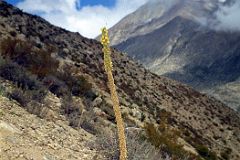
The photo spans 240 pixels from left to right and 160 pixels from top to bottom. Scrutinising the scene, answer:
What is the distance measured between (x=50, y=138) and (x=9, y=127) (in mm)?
1278

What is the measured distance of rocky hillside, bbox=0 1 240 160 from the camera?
447 inches

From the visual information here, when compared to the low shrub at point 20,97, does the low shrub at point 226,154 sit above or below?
above

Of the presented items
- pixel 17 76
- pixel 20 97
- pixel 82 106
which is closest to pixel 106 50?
pixel 20 97

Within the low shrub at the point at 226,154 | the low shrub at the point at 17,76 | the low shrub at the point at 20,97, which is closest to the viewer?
the low shrub at the point at 20,97

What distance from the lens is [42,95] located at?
15062 millimetres

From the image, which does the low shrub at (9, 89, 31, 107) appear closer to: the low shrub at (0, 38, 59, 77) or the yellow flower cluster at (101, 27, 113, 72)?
the low shrub at (0, 38, 59, 77)

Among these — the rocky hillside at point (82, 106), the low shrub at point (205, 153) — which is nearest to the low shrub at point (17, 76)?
the rocky hillside at point (82, 106)

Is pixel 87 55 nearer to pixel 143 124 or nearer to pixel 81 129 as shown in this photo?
pixel 143 124

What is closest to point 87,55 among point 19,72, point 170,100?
point 170,100

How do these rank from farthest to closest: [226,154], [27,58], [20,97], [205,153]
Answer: [226,154] → [205,153] → [27,58] → [20,97]

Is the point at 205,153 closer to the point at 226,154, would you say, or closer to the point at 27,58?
the point at 226,154

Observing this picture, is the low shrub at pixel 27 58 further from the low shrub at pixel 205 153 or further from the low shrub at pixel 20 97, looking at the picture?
the low shrub at pixel 205 153

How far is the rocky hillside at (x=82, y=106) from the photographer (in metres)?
11.3

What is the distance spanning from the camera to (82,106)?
18.9 meters
